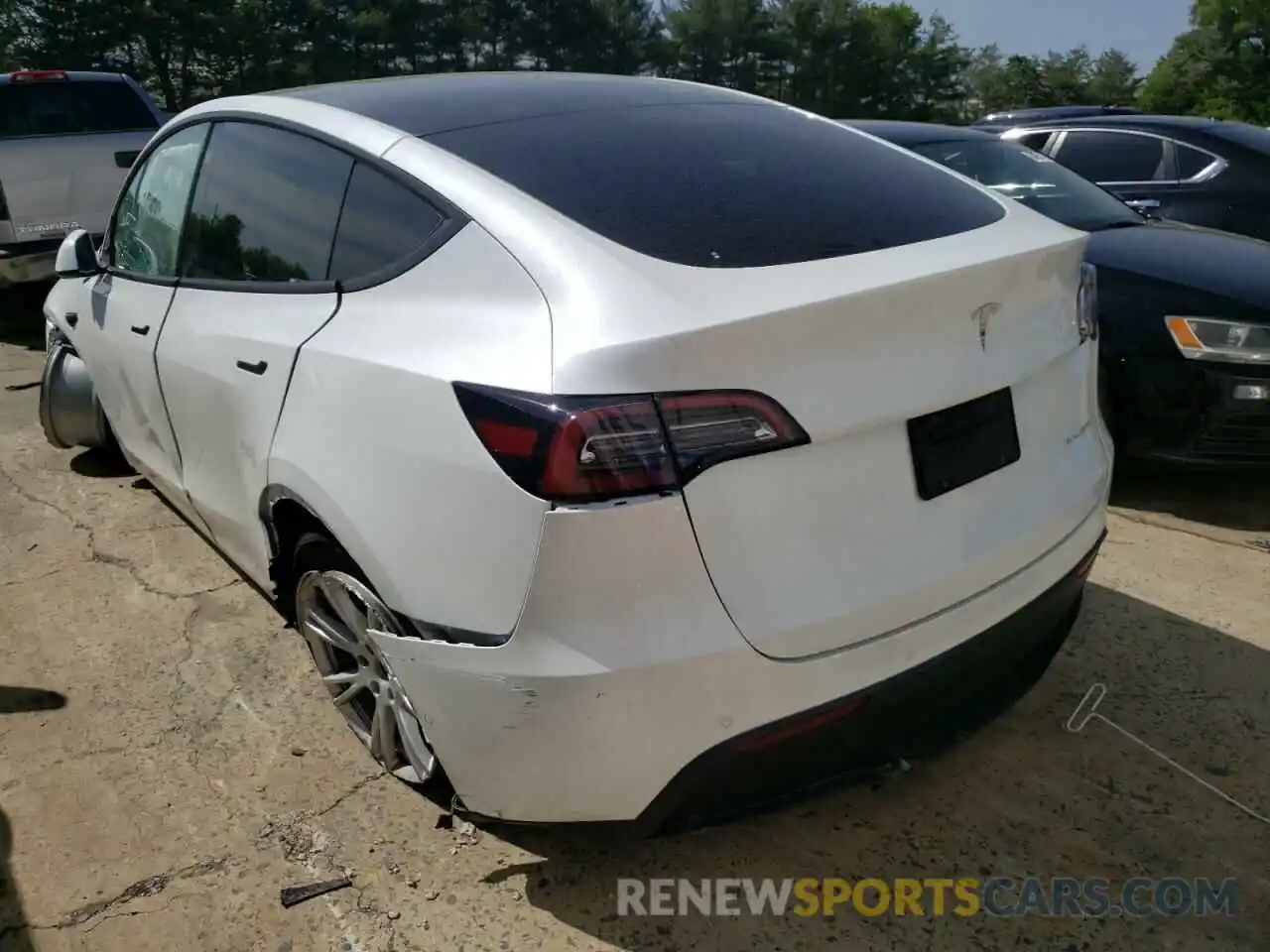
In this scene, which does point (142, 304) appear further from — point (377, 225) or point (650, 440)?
point (650, 440)


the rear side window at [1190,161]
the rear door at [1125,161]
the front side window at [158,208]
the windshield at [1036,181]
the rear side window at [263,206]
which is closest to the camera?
the rear side window at [263,206]

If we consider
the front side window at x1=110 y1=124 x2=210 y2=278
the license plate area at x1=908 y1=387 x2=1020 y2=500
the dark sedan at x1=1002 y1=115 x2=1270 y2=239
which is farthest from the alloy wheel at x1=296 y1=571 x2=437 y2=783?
the dark sedan at x1=1002 y1=115 x2=1270 y2=239

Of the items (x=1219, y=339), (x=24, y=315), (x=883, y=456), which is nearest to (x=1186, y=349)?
(x=1219, y=339)

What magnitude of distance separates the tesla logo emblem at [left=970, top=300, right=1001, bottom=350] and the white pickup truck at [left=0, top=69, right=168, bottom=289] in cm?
703

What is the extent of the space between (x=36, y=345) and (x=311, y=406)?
259 inches

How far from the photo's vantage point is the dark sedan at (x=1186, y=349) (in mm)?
3896

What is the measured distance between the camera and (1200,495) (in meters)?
4.39

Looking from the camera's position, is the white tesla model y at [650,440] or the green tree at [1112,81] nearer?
the white tesla model y at [650,440]

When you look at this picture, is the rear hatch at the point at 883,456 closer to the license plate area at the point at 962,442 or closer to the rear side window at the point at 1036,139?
the license plate area at the point at 962,442

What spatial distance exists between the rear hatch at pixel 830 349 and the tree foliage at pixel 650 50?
118 feet

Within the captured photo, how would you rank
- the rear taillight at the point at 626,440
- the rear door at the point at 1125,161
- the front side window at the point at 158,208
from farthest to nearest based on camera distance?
the rear door at the point at 1125,161 < the front side window at the point at 158,208 < the rear taillight at the point at 626,440

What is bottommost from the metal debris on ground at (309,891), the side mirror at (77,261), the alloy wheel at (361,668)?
the metal debris on ground at (309,891)

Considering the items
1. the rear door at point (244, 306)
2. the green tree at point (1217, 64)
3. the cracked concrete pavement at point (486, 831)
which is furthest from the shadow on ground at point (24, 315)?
the green tree at point (1217, 64)

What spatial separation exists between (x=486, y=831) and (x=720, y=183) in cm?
155
